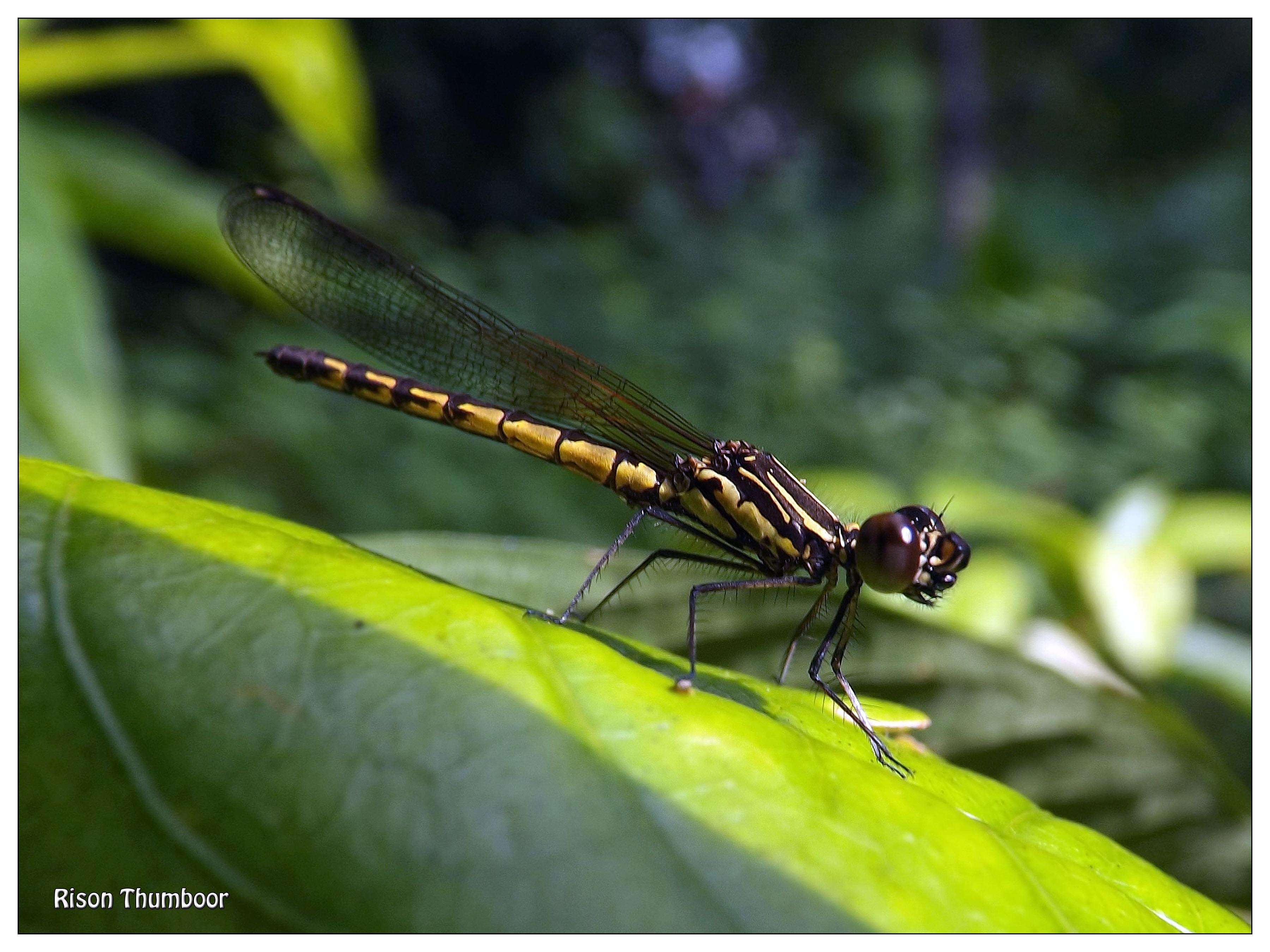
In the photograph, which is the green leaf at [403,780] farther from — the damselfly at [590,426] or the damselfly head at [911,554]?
the damselfly head at [911,554]

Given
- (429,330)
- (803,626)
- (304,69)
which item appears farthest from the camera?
(304,69)

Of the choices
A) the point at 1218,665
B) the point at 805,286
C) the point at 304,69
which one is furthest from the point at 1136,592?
the point at 805,286

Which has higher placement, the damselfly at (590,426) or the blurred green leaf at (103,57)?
the blurred green leaf at (103,57)

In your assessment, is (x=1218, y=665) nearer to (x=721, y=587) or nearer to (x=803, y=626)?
(x=803, y=626)

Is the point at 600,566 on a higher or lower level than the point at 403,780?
higher

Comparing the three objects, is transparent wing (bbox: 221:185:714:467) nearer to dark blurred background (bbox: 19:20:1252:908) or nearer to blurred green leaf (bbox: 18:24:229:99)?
dark blurred background (bbox: 19:20:1252:908)

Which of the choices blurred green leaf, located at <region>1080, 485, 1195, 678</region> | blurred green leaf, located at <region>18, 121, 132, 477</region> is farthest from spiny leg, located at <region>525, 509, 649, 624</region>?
blurred green leaf, located at <region>1080, 485, 1195, 678</region>

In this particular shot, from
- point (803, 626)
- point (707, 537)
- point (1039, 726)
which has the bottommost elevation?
point (1039, 726)

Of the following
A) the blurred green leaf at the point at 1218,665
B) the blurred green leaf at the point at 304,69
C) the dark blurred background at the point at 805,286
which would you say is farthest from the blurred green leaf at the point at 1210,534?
the blurred green leaf at the point at 304,69
